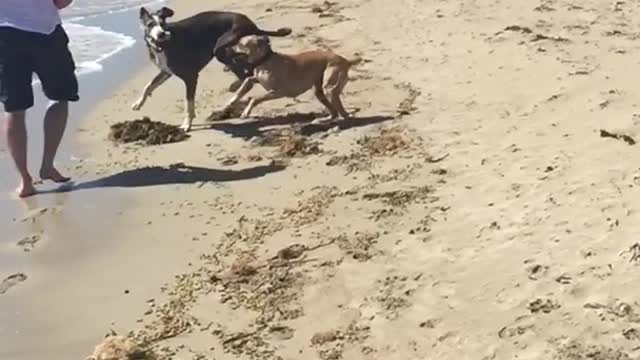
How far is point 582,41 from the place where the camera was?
9352 millimetres

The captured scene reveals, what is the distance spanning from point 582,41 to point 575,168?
3.82m

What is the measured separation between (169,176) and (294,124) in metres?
1.35

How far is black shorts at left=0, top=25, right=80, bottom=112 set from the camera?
6.50 m

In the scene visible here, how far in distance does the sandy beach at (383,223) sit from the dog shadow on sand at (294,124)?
2cm

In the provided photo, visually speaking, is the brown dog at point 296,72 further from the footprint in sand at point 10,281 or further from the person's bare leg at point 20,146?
the footprint in sand at point 10,281

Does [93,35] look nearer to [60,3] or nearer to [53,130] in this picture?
[53,130]

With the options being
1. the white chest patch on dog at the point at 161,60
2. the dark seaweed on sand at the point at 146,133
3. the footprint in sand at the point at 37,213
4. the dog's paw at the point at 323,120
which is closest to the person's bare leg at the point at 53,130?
the footprint in sand at the point at 37,213

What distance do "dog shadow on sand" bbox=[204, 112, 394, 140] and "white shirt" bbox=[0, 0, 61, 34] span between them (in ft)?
5.86

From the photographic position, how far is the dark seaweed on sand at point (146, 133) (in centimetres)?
774

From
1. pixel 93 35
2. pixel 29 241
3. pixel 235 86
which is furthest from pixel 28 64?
pixel 93 35

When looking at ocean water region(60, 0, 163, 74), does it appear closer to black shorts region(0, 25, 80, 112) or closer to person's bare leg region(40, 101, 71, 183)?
person's bare leg region(40, 101, 71, 183)

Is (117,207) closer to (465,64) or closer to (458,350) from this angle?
(458,350)

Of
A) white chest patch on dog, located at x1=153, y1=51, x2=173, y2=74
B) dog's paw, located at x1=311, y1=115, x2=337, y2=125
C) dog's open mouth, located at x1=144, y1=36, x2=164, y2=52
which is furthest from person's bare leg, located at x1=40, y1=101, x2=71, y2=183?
dog's paw, located at x1=311, y1=115, x2=337, y2=125

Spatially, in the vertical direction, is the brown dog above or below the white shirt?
below
